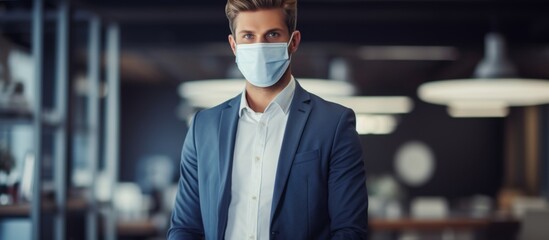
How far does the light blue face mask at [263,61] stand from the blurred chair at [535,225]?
7.22 metres

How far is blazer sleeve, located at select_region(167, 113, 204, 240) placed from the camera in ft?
6.57

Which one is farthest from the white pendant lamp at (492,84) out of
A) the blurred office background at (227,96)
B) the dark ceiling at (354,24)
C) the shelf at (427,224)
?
the shelf at (427,224)

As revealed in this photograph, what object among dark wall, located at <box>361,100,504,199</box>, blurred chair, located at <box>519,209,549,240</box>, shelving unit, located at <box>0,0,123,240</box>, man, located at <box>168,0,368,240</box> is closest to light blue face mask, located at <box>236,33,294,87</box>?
man, located at <box>168,0,368,240</box>

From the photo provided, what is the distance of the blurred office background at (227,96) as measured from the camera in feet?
17.2

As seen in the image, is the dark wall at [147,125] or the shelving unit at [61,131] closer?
the shelving unit at [61,131]

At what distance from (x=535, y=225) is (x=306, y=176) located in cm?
732

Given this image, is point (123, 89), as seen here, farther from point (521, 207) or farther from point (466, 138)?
point (521, 207)

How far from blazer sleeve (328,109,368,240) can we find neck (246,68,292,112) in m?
Answer: 0.18

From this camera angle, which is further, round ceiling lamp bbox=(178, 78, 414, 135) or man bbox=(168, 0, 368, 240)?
round ceiling lamp bbox=(178, 78, 414, 135)

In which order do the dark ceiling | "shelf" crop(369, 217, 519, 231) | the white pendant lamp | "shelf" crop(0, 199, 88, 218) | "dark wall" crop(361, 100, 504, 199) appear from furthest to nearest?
"dark wall" crop(361, 100, 504, 199), "shelf" crop(369, 217, 519, 231), the white pendant lamp, the dark ceiling, "shelf" crop(0, 199, 88, 218)

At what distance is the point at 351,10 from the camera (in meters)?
7.23

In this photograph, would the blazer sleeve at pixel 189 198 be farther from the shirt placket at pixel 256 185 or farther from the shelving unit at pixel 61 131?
the shelving unit at pixel 61 131

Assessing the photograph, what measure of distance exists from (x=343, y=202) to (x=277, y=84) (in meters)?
0.34

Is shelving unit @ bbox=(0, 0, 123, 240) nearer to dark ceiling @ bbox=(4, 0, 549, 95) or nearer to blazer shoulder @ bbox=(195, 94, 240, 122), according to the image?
dark ceiling @ bbox=(4, 0, 549, 95)
